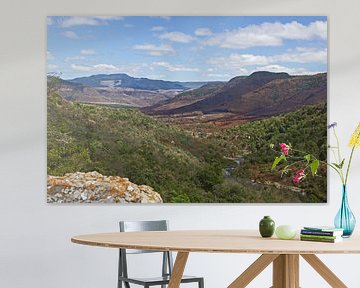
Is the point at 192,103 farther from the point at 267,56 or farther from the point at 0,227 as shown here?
the point at 0,227

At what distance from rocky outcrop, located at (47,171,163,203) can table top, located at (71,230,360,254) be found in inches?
62.9

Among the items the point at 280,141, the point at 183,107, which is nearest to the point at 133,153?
the point at 183,107

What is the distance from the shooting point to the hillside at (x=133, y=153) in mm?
6594

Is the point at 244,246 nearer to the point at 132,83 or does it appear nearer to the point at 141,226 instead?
the point at 141,226

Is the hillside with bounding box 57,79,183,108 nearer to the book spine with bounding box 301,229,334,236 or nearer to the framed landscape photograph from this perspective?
the framed landscape photograph

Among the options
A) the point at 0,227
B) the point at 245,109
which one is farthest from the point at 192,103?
the point at 0,227

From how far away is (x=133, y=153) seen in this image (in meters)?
6.61

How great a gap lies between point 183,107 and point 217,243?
8.24 feet

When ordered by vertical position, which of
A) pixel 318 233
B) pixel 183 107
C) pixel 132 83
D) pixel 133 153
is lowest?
pixel 318 233

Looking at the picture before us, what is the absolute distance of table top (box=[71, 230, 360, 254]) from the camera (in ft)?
13.2

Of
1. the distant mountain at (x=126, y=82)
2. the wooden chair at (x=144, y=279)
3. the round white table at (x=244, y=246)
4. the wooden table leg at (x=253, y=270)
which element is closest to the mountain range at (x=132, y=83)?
the distant mountain at (x=126, y=82)

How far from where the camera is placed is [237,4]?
6.64m

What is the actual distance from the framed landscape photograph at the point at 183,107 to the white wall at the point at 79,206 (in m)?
0.08

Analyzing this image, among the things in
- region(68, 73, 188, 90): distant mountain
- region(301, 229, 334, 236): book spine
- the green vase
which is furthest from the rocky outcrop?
region(301, 229, 334, 236): book spine
